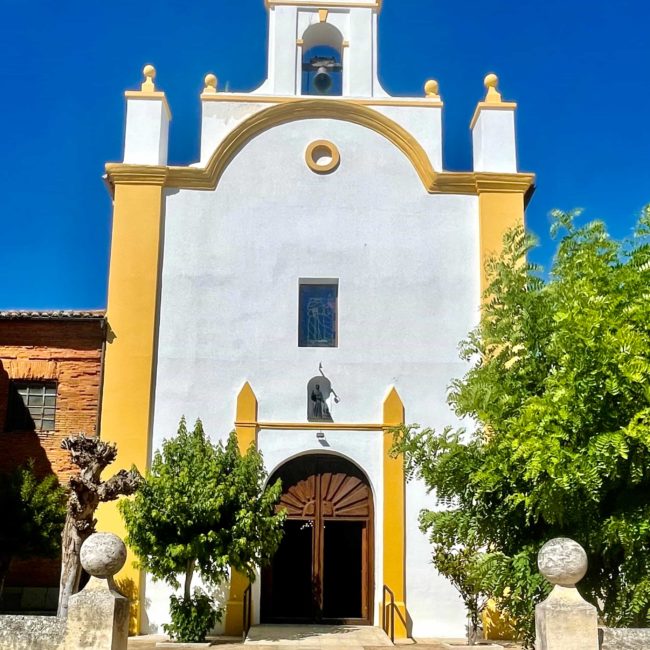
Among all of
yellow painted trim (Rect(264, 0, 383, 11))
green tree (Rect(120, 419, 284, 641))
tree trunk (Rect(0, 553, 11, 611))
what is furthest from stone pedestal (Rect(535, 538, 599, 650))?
yellow painted trim (Rect(264, 0, 383, 11))

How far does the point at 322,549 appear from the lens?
56.7 ft

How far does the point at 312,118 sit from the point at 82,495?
916 cm

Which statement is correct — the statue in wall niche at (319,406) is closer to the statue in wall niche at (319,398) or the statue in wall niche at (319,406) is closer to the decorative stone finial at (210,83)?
the statue in wall niche at (319,398)

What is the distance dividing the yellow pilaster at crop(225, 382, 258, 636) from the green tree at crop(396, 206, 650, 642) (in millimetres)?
5724

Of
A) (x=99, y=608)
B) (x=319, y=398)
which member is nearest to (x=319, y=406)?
(x=319, y=398)

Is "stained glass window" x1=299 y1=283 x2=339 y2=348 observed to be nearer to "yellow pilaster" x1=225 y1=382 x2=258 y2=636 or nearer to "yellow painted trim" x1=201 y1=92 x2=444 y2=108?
"yellow pilaster" x1=225 y1=382 x2=258 y2=636

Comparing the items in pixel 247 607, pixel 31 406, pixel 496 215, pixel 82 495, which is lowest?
pixel 247 607

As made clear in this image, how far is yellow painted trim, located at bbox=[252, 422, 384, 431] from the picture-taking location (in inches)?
682

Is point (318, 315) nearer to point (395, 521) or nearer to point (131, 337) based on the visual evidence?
point (131, 337)

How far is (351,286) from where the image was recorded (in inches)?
711

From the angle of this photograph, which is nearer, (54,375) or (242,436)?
(242,436)

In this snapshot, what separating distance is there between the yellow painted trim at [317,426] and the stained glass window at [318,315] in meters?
1.55

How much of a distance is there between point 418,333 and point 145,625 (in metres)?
7.40

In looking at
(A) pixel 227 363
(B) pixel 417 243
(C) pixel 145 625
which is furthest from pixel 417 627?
(B) pixel 417 243
